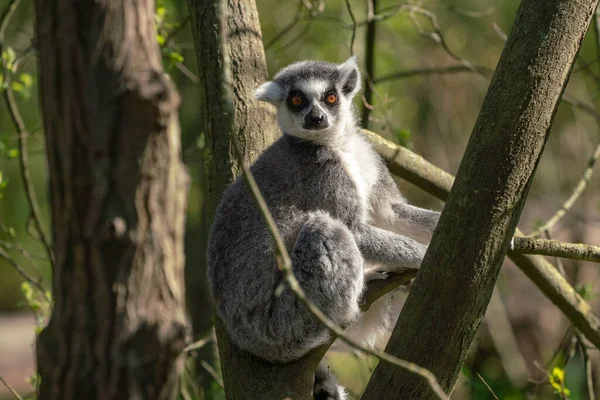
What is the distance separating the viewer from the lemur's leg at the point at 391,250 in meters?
4.42

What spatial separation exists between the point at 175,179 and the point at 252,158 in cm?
256

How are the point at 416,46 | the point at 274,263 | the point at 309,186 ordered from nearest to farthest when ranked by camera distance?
A: the point at 274,263 < the point at 309,186 < the point at 416,46

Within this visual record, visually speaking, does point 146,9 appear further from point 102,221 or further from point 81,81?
point 102,221

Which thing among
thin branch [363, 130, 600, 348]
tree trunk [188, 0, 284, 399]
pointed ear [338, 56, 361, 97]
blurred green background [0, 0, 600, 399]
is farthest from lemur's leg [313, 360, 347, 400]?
blurred green background [0, 0, 600, 399]

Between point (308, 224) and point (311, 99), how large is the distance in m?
1.00

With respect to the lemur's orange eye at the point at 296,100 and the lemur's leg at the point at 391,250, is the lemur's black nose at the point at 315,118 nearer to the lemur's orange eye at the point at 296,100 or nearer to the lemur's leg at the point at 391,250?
the lemur's orange eye at the point at 296,100

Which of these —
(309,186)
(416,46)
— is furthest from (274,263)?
(416,46)

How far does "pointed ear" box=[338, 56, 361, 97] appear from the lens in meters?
5.16

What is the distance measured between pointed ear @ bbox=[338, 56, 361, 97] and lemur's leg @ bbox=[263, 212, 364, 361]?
4.31 ft

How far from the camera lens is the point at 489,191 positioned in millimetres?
3121

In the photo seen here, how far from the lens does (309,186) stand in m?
4.59

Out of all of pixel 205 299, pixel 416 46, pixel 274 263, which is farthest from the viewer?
pixel 416 46

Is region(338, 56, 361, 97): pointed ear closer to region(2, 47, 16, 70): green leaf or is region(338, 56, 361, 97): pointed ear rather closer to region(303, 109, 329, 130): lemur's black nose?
region(303, 109, 329, 130): lemur's black nose

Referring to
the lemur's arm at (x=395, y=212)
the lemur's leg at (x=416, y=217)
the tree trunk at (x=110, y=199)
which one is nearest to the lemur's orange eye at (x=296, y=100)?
the lemur's arm at (x=395, y=212)
